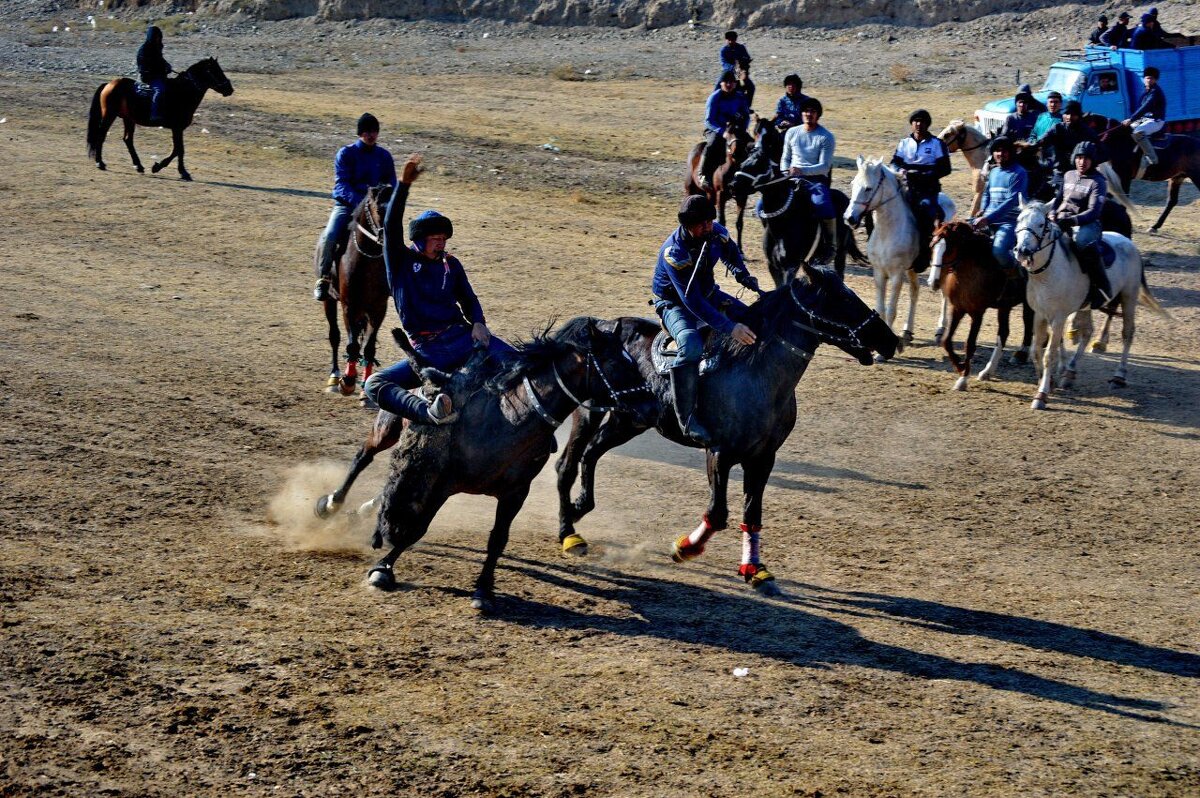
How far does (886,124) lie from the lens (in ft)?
93.1

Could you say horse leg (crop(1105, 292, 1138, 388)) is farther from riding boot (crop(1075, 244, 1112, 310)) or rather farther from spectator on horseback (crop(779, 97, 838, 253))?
spectator on horseback (crop(779, 97, 838, 253))

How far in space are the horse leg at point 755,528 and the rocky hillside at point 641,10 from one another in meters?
32.6

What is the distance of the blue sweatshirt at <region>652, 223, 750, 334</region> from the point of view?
29.8 feet

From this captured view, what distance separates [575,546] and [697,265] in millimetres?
2287

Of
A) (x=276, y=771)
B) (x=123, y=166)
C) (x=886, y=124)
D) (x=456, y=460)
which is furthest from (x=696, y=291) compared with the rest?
(x=886, y=124)

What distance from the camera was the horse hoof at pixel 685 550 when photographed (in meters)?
9.10

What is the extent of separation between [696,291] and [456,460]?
2.12 metres

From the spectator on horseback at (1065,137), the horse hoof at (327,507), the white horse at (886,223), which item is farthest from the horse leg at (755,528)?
the spectator on horseback at (1065,137)

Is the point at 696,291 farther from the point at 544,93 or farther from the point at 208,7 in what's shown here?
the point at 208,7

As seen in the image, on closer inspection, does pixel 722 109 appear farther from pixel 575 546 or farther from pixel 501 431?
pixel 501 431

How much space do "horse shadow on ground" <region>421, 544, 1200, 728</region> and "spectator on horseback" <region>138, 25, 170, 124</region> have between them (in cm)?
1677

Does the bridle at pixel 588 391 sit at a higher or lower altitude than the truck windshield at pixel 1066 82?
lower

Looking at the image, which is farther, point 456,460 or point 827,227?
point 827,227

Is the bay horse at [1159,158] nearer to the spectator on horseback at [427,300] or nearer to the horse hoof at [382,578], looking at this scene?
the spectator on horseback at [427,300]
